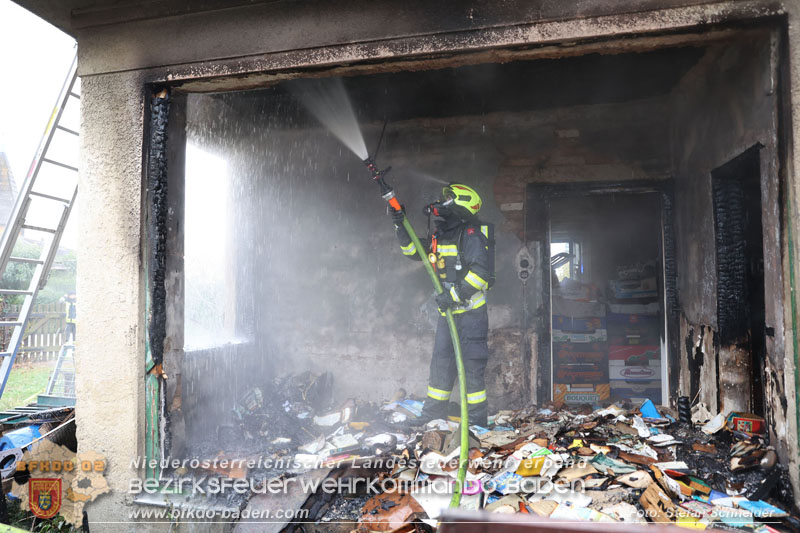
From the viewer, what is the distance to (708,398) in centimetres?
421

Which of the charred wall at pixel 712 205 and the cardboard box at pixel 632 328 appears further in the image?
the cardboard box at pixel 632 328

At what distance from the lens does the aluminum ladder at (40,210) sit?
4.39 m

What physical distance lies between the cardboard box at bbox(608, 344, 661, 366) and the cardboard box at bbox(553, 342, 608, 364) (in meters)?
0.12

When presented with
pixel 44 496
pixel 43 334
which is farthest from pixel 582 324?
pixel 43 334

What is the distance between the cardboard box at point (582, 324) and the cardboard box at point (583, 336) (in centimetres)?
4

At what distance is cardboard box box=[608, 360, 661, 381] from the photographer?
A: 6387 mm

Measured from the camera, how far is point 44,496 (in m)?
3.69

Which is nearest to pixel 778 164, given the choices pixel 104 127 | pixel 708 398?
pixel 708 398

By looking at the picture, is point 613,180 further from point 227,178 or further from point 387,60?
point 227,178

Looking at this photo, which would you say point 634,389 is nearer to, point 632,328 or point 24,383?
point 632,328

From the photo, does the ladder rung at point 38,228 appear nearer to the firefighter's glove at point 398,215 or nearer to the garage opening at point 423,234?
the garage opening at point 423,234

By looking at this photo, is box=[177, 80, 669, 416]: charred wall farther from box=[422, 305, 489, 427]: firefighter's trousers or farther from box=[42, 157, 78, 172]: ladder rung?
box=[42, 157, 78, 172]: ladder rung

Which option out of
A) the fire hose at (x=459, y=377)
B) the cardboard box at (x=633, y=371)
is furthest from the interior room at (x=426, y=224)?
the fire hose at (x=459, y=377)

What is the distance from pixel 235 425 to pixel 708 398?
4.52 metres
